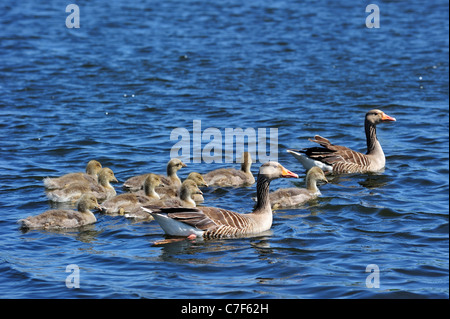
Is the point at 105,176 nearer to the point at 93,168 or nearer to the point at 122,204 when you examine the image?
the point at 93,168

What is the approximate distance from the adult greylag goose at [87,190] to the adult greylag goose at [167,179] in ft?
1.16

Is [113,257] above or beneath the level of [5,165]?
beneath

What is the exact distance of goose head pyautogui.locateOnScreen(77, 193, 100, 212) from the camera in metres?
12.8

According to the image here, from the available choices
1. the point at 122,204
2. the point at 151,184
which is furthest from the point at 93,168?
the point at 122,204

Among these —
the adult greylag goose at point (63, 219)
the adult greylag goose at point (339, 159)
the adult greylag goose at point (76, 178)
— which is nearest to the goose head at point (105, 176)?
the adult greylag goose at point (76, 178)

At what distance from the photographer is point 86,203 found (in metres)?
12.8

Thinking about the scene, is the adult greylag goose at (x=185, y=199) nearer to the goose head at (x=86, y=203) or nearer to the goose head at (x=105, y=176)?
the goose head at (x=86, y=203)

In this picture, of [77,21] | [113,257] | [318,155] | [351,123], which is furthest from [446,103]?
[77,21]

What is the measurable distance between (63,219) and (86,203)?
24.0 inches

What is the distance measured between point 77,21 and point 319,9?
1188 cm
